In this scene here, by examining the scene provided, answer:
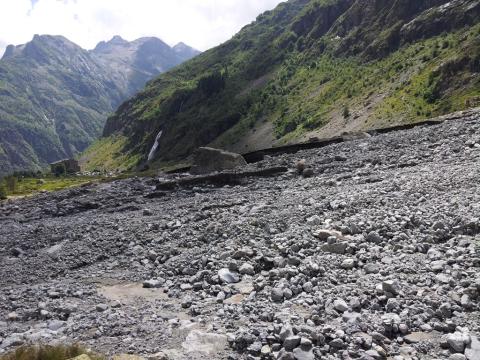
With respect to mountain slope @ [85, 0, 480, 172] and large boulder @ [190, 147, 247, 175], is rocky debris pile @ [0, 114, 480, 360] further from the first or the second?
mountain slope @ [85, 0, 480, 172]

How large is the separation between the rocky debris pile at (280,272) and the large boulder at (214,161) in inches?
456

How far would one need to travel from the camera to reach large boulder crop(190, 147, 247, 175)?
120 ft

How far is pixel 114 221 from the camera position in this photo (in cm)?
2420

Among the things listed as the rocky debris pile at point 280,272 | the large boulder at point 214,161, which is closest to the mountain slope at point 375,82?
the large boulder at point 214,161

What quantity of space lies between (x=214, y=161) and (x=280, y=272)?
26.3m

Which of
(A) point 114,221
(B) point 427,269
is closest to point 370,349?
(B) point 427,269

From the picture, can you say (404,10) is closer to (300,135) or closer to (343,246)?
(300,135)

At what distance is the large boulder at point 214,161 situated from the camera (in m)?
36.6

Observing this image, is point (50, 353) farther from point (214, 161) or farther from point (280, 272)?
point (214, 161)

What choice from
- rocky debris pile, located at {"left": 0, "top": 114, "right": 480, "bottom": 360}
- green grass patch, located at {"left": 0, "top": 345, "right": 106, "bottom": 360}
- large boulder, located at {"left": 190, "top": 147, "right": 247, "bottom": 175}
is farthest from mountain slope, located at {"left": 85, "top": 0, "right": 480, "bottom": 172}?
green grass patch, located at {"left": 0, "top": 345, "right": 106, "bottom": 360}

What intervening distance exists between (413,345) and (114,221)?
757 inches

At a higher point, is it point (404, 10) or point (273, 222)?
point (404, 10)

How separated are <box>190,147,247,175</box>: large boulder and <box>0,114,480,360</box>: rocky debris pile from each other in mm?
11595

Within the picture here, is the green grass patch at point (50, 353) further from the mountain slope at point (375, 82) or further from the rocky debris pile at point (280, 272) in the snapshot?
the mountain slope at point (375, 82)
